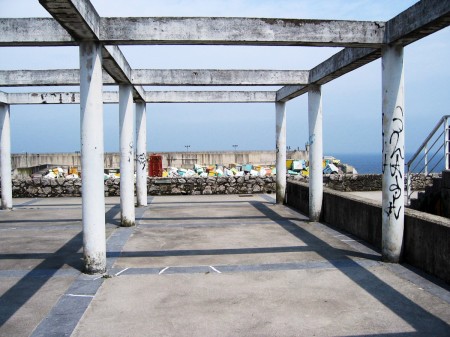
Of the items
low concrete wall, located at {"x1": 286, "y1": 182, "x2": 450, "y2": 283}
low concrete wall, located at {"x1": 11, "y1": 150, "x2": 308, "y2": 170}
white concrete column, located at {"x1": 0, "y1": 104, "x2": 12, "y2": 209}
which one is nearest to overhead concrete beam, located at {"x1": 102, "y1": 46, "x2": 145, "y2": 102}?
white concrete column, located at {"x1": 0, "y1": 104, "x2": 12, "y2": 209}

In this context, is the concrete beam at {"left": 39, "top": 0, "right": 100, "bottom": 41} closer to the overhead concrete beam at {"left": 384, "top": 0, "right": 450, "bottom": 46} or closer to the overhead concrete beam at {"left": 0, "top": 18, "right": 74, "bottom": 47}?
the overhead concrete beam at {"left": 0, "top": 18, "right": 74, "bottom": 47}

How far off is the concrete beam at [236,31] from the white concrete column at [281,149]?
7.21 m

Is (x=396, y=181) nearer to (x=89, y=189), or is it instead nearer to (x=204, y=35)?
(x=204, y=35)

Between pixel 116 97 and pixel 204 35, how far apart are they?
7359 millimetres

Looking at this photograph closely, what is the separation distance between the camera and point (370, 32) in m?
6.33

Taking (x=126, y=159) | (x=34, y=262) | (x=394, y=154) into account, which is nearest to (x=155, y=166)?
(x=126, y=159)

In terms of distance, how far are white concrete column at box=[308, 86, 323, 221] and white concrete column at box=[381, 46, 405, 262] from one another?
3.63 m

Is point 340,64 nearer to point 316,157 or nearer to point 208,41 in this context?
point 316,157

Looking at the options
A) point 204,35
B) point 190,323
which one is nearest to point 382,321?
point 190,323

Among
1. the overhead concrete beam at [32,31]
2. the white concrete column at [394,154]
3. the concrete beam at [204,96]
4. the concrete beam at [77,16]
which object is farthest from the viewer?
the concrete beam at [204,96]

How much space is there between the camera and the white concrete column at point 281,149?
533 inches

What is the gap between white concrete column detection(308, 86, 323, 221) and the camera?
1012cm

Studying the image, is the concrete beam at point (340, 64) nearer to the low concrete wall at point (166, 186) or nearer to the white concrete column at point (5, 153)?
the low concrete wall at point (166, 186)

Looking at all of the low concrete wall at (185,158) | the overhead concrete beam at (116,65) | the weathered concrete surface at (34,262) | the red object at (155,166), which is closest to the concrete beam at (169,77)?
the overhead concrete beam at (116,65)
